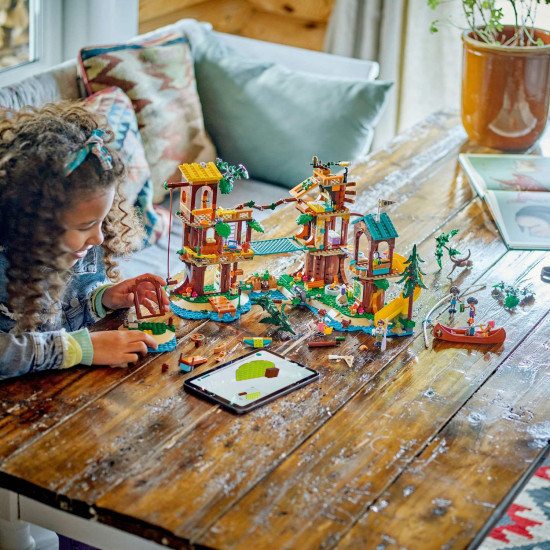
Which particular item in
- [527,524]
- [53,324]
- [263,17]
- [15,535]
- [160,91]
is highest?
[263,17]

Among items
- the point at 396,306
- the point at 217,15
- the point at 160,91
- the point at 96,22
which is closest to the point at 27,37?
the point at 96,22

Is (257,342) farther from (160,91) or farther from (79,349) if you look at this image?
(160,91)

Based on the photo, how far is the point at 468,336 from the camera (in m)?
1.50

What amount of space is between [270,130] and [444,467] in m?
1.63

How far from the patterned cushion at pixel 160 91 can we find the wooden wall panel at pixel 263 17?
0.83 meters

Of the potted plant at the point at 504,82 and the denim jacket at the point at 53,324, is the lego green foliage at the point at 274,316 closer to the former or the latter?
the denim jacket at the point at 53,324

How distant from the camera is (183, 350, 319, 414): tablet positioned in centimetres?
130

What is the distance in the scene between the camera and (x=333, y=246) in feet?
5.27

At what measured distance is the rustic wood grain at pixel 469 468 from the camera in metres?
1.05

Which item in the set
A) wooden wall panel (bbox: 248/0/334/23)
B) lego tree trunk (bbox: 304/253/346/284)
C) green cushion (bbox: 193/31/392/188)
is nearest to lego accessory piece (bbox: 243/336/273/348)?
lego tree trunk (bbox: 304/253/346/284)

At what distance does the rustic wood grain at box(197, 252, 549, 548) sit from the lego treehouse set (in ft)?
0.36

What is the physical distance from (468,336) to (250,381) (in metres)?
0.40

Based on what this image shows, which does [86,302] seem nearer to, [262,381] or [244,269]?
[244,269]

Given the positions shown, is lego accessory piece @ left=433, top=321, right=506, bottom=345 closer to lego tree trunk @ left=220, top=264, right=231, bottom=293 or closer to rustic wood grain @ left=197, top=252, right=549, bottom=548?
rustic wood grain @ left=197, top=252, right=549, bottom=548
